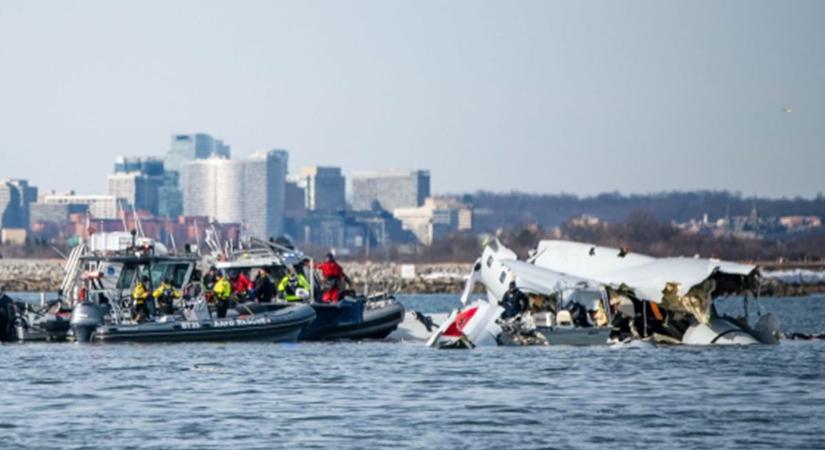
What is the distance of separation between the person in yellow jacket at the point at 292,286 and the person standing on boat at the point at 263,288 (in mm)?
318

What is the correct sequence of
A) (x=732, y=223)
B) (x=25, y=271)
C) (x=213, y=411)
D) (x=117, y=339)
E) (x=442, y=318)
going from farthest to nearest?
1. (x=732, y=223)
2. (x=25, y=271)
3. (x=442, y=318)
4. (x=117, y=339)
5. (x=213, y=411)

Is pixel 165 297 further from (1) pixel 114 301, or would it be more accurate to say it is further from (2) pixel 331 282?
(2) pixel 331 282

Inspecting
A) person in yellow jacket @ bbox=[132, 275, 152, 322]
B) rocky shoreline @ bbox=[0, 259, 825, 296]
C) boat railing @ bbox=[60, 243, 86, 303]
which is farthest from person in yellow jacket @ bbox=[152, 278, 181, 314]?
rocky shoreline @ bbox=[0, 259, 825, 296]

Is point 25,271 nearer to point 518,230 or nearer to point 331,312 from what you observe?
point 518,230

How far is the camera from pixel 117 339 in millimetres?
51906

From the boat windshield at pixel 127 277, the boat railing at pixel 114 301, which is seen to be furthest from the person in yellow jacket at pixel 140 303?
the boat windshield at pixel 127 277

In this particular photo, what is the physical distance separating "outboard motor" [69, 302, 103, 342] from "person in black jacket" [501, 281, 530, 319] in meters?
10.0

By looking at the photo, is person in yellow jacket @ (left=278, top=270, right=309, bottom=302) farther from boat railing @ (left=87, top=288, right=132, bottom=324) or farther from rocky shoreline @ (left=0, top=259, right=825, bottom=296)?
rocky shoreline @ (left=0, top=259, right=825, bottom=296)

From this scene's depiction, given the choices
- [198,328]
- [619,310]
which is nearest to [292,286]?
[198,328]

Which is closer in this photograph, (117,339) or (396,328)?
(117,339)

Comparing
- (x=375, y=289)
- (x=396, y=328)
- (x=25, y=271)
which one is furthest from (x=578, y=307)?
(x=25, y=271)

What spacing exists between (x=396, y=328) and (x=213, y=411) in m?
22.2

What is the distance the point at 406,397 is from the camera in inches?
1545

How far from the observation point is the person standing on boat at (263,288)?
5647 centimetres
